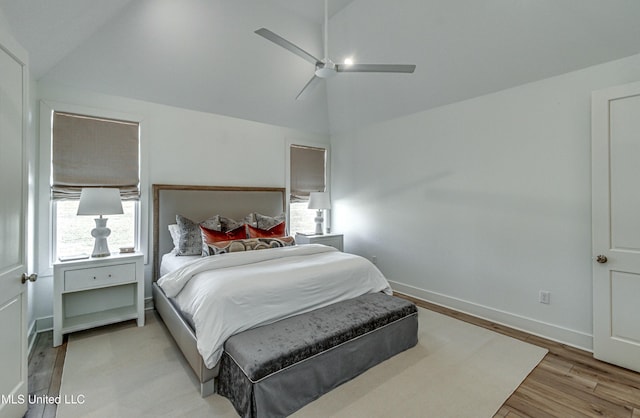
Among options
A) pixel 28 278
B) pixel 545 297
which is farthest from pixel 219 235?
pixel 545 297

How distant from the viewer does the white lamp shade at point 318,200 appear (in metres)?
4.84

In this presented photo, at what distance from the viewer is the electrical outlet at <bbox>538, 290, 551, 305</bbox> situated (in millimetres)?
2953

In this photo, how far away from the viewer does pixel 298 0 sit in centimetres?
328

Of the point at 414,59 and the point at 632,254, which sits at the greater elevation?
the point at 414,59

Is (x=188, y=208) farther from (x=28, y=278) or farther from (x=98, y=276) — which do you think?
(x=28, y=278)

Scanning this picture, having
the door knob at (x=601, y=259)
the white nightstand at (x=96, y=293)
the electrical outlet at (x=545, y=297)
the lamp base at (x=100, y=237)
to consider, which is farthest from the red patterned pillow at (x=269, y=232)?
the door knob at (x=601, y=259)

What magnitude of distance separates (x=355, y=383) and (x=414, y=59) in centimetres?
350

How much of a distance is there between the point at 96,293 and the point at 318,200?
315 centimetres

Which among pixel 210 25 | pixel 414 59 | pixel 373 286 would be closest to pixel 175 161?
pixel 210 25

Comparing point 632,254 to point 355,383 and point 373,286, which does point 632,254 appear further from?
point 355,383

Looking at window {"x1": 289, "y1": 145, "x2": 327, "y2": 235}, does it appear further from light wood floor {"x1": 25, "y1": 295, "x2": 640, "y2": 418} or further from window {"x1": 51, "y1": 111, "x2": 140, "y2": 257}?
light wood floor {"x1": 25, "y1": 295, "x2": 640, "y2": 418}

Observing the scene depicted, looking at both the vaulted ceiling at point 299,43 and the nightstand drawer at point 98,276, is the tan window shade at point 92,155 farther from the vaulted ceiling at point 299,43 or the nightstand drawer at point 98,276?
the nightstand drawer at point 98,276

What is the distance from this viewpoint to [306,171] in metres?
5.21

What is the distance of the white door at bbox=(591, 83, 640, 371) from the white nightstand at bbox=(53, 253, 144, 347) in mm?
4435
